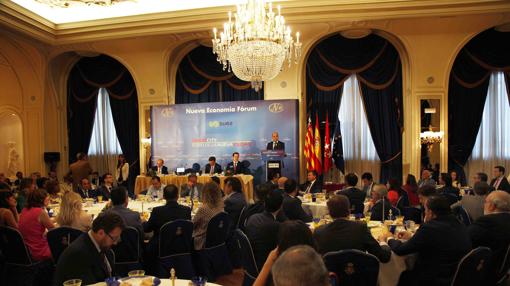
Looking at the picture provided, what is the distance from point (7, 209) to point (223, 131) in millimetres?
6590

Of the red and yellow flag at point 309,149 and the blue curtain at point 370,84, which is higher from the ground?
the blue curtain at point 370,84

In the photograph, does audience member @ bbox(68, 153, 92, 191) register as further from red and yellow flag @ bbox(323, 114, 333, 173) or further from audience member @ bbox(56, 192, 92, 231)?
audience member @ bbox(56, 192, 92, 231)

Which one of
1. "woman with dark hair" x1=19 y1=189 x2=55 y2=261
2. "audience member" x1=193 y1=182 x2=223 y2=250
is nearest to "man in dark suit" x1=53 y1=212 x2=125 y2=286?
"woman with dark hair" x1=19 y1=189 x2=55 y2=261

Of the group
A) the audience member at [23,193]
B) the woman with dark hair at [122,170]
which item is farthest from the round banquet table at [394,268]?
the woman with dark hair at [122,170]

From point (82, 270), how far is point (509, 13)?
9968mm

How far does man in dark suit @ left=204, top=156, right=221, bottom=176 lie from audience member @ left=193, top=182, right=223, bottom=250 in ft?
17.6

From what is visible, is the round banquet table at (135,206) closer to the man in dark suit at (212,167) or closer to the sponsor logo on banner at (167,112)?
the man in dark suit at (212,167)

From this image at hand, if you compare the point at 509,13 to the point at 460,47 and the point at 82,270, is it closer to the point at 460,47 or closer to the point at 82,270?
the point at 460,47

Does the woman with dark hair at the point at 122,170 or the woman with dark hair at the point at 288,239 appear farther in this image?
the woman with dark hair at the point at 122,170

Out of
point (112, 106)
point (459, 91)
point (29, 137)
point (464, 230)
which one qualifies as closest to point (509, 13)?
point (459, 91)

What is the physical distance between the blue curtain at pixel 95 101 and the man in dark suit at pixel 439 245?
10.8 m

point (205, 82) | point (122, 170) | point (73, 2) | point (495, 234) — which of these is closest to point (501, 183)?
point (495, 234)

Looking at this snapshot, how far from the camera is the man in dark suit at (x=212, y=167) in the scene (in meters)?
10.3

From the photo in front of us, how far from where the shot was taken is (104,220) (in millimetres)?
2670
